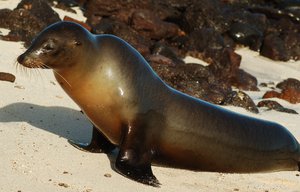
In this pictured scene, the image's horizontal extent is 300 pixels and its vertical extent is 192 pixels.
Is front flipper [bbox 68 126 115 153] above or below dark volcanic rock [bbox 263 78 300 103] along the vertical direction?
above

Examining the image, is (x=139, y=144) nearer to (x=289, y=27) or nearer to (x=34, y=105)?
(x=34, y=105)

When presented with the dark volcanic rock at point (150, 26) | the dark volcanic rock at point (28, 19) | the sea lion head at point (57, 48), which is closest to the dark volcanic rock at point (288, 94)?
the dark volcanic rock at point (150, 26)

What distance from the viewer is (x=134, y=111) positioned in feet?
16.7

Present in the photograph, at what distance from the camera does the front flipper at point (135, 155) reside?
4.98 meters

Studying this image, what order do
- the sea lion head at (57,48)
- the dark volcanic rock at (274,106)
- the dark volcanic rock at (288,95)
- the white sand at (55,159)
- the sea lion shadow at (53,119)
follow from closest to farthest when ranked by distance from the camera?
the white sand at (55,159), the sea lion head at (57,48), the sea lion shadow at (53,119), the dark volcanic rock at (274,106), the dark volcanic rock at (288,95)

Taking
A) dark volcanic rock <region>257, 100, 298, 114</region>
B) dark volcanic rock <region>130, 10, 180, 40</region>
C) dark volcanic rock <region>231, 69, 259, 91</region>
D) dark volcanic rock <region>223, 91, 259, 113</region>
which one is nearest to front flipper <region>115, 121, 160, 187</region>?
dark volcanic rock <region>223, 91, 259, 113</region>

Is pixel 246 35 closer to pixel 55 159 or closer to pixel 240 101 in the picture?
pixel 240 101

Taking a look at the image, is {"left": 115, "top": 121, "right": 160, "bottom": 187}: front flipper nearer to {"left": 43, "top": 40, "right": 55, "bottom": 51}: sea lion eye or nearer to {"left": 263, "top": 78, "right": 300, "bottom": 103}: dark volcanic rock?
{"left": 43, "top": 40, "right": 55, "bottom": 51}: sea lion eye

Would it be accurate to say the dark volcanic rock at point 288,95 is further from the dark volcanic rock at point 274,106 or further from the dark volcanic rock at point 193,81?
the dark volcanic rock at point 193,81

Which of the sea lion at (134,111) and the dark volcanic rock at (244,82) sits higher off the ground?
the sea lion at (134,111)

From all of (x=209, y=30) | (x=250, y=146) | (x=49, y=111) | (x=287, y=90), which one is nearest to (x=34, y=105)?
(x=49, y=111)

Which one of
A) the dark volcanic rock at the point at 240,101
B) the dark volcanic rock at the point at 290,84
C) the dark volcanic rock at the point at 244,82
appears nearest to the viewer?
the dark volcanic rock at the point at 240,101

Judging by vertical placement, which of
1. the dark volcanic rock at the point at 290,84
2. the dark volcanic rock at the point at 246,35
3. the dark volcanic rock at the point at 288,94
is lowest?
the dark volcanic rock at the point at 246,35

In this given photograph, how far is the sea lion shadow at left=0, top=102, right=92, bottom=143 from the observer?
6051 millimetres
